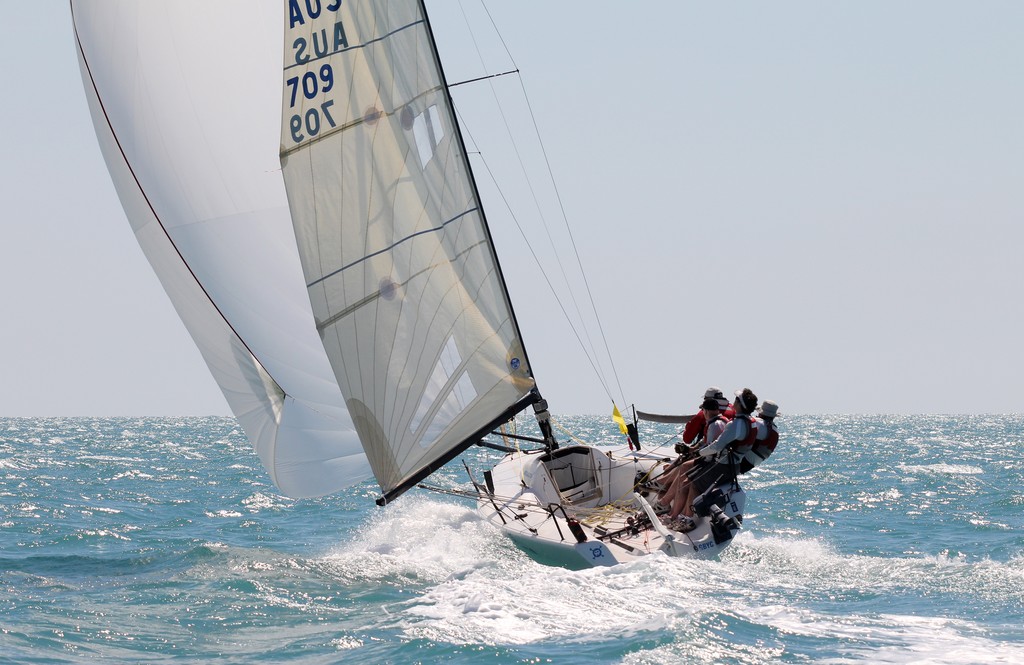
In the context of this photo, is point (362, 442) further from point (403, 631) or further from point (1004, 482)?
point (1004, 482)

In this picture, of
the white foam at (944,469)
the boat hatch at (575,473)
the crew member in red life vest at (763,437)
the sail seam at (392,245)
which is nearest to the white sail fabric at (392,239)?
the sail seam at (392,245)

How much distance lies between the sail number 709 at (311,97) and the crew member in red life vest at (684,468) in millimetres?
4483

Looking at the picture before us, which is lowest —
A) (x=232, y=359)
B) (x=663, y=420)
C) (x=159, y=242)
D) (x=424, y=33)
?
(x=663, y=420)

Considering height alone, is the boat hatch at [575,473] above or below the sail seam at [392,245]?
below

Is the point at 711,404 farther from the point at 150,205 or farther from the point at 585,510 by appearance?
the point at 150,205

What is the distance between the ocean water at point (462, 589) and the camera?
7.59m

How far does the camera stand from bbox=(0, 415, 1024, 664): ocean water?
7.59 meters

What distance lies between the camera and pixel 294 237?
11312 millimetres

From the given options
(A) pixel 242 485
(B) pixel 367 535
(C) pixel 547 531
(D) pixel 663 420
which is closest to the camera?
(C) pixel 547 531

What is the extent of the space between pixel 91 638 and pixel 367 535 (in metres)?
5.11

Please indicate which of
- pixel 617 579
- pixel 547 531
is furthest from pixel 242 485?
pixel 617 579

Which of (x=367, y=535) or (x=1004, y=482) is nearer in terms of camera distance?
(x=367, y=535)

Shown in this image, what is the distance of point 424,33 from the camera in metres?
11.0

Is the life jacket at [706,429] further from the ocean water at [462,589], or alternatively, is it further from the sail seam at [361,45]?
the sail seam at [361,45]
